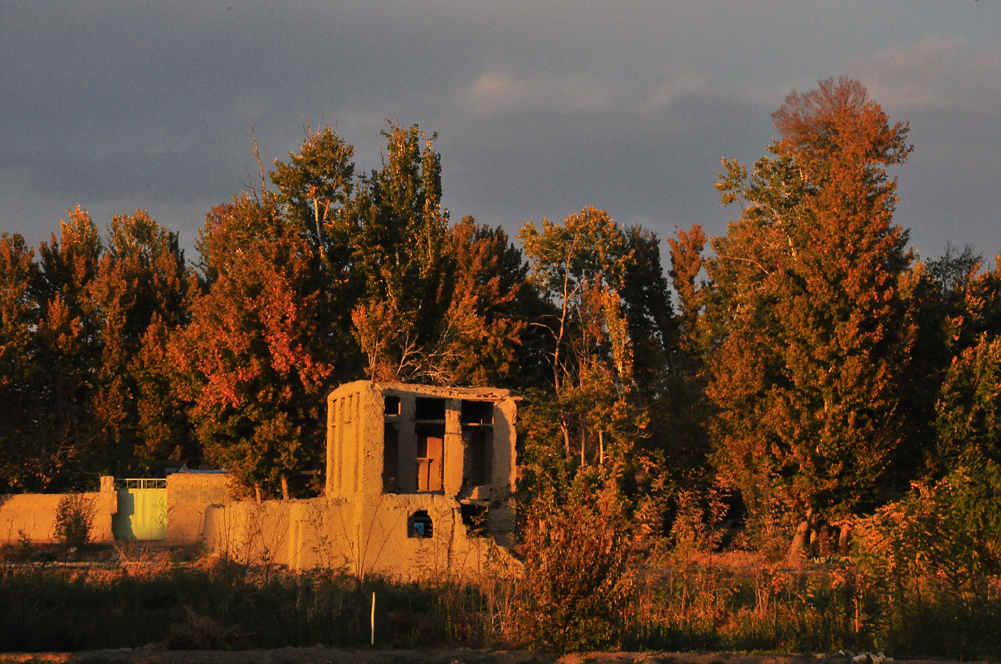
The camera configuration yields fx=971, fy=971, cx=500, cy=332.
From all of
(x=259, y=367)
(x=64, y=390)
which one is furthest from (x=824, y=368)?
(x=64, y=390)

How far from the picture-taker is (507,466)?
71.1 feet

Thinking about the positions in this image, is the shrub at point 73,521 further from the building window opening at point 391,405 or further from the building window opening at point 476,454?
the building window opening at point 476,454

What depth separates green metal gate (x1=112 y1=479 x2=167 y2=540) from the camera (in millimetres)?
29344

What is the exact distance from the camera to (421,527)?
22.4m

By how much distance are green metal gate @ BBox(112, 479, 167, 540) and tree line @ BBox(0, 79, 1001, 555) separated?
232 centimetres

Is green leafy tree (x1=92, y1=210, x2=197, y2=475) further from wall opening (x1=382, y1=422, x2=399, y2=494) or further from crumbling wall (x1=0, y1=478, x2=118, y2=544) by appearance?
wall opening (x1=382, y1=422, x2=399, y2=494)

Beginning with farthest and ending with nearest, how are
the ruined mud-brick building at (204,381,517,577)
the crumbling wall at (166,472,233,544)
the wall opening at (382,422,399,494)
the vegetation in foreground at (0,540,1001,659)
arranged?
1. the crumbling wall at (166,472,233,544)
2. the wall opening at (382,422,399,494)
3. the ruined mud-brick building at (204,381,517,577)
4. the vegetation in foreground at (0,540,1001,659)

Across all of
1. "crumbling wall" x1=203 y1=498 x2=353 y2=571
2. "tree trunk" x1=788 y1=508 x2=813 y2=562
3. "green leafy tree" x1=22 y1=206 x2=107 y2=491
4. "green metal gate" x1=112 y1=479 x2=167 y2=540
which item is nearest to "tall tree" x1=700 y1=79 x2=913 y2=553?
"tree trunk" x1=788 y1=508 x2=813 y2=562

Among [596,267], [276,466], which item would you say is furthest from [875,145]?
[276,466]

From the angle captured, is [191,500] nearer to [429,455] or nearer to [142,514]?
[142,514]

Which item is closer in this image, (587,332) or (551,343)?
(587,332)

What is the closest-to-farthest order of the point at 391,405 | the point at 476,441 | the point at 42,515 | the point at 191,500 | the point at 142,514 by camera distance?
the point at 391,405 < the point at 476,441 < the point at 42,515 < the point at 191,500 < the point at 142,514

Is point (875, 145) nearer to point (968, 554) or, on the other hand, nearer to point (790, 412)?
point (790, 412)

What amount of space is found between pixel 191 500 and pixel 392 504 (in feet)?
40.8
